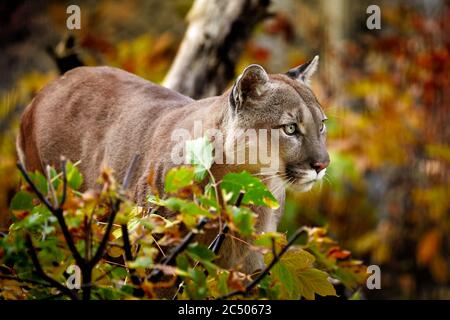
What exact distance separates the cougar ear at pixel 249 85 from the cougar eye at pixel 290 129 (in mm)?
229

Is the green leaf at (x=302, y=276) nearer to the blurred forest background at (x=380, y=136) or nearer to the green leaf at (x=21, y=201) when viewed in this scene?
the green leaf at (x=21, y=201)

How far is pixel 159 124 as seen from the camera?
14.0 ft

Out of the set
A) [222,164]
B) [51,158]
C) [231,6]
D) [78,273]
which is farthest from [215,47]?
[78,273]

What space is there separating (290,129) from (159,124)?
892mm

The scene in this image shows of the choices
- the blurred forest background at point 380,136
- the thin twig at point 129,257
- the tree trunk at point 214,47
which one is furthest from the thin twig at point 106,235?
the blurred forest background at point 380,136

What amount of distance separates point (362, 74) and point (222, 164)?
23.0ft

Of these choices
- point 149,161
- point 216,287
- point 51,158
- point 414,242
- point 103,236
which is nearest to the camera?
point 103,236

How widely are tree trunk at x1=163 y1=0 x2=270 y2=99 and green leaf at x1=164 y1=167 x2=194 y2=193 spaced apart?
3669 millimetres

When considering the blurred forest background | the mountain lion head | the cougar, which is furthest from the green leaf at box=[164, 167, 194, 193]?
the blurred forest background

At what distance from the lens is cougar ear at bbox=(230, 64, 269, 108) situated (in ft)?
12.2

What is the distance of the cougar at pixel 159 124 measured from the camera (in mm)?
3701

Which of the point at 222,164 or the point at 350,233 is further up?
the point at 222,164

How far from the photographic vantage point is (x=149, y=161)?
4074mm
